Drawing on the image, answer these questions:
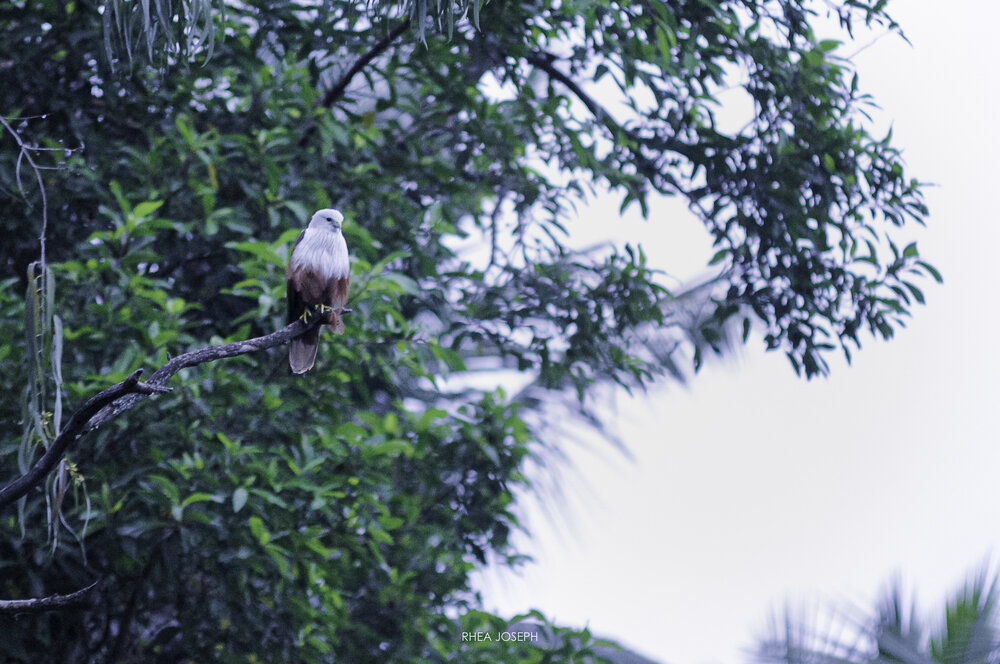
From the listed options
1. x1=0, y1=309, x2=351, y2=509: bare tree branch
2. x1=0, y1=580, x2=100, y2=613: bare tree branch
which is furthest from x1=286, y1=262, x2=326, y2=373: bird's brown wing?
x1=0, y1=580, x2=100, y2=613: bare tree branch

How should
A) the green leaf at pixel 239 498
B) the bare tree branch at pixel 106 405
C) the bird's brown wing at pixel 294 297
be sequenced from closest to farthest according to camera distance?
the bare tree branch at pixel 106 405, the bird's brown wing at pixel 294 297, the green leaf at pixel 239 498

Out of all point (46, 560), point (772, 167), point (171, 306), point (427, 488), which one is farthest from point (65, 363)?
point (772, 167)

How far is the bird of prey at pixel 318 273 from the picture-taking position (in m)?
3.65

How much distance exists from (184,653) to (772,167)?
348cm

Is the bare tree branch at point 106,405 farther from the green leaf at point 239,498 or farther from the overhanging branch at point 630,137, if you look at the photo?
the overhanging branch at point 630,137

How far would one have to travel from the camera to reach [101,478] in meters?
4.21

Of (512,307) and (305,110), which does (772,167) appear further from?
(305,110)

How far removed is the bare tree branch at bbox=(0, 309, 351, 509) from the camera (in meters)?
2.53

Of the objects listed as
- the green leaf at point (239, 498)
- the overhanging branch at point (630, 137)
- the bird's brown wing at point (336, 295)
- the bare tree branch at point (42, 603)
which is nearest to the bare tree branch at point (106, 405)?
the bare tree branch at point (42, 603)

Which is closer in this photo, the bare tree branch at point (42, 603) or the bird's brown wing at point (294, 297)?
the bare tree branch at point (42, 603)

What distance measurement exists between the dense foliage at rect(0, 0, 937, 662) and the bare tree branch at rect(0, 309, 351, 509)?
121 centimetres

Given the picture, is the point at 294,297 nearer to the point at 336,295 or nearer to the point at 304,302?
the point at 304,302

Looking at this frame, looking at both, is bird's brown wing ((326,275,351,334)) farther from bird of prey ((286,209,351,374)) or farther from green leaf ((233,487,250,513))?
green leaf ((233,487,250,513))

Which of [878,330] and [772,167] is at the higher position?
[772,167]
